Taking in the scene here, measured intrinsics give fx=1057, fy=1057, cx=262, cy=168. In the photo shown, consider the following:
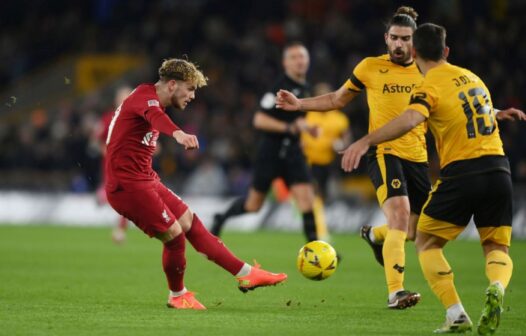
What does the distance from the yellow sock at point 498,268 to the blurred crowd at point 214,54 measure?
11.9 m

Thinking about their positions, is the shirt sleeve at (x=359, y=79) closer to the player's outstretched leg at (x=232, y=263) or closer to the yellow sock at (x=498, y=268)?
the player's outstretched leg at (x=232, y=263)

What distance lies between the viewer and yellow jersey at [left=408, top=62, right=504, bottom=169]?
7012 mm

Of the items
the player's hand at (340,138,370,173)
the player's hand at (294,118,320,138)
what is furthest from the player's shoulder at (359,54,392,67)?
the player's hand at (294,118,320,138)

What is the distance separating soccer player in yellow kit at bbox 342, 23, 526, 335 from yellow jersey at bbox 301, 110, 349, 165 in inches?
391

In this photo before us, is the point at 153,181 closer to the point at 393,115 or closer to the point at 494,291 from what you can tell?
the point at 393,115

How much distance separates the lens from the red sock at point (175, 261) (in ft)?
A: 28.2

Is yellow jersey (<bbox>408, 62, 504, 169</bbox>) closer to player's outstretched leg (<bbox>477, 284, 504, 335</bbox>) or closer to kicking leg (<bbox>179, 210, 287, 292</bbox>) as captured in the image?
player's outstretched leg (<bbox>477, 284, 504, 335</bbox>)

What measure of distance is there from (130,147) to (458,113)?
2.81 metres

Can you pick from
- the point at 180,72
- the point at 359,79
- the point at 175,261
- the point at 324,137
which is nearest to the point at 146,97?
the point at 180,72

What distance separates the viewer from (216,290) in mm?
10070

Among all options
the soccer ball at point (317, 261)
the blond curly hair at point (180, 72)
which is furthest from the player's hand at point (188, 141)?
the soccer ball at point (317, 261)

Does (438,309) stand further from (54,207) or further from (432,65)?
(54,207)

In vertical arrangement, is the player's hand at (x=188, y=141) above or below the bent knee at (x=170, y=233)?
above

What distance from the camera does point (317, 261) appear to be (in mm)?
8992
